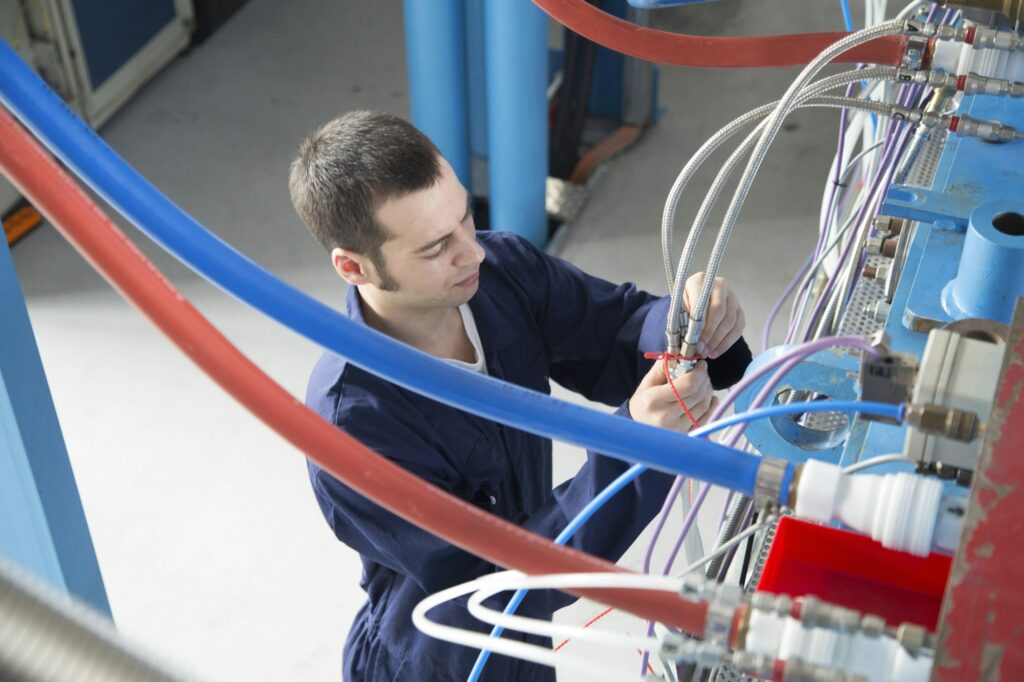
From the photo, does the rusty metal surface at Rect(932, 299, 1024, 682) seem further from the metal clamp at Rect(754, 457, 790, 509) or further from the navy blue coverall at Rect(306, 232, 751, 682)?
the navy blue coverall at Rect(306, 232, 751, 682)

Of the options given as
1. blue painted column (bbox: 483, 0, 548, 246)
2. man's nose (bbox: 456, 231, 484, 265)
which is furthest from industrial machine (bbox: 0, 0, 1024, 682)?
blue painted column (bbox: 483, 0, 548, 246)

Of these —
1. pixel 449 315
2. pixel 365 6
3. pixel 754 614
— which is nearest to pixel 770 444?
pixel 754 614

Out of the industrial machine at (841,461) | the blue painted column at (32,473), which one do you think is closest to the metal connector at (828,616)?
the industrial machine at (841,461)

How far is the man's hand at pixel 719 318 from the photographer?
1.31 meters

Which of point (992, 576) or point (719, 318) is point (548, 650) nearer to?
point (992, 576)

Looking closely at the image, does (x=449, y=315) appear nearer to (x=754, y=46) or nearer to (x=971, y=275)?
(x=754, y=46)

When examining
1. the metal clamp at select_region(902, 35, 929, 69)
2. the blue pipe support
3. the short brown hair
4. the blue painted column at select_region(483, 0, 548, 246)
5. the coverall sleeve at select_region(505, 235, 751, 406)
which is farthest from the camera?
the blue pipe support

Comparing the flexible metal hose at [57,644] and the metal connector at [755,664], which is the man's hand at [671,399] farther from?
the flexible metal hose at [57,644]

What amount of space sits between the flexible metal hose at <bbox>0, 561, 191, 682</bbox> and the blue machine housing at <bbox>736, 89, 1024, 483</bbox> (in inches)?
25.8

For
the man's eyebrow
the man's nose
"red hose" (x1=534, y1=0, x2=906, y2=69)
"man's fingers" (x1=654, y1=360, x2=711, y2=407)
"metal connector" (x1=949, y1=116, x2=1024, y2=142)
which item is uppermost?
"red hose" (x1=534, y1=0, x2=906, y2=69)

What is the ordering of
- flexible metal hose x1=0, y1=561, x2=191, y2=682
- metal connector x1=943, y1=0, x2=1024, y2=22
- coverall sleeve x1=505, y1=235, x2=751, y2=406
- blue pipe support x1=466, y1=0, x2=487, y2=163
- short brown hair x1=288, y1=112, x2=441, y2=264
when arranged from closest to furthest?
flexible metal hose x1=0, y1=561, x2=191, y2=682
metal connector x1=943, y1=0, x2=1024, y2=22
short brown hair x1=288, y1=112, x2=441, y2=264
coverall sleeve x1=505, y1=235, x2=751, y2=406
blue pipe support x1=466, y1=0, x2=487, y2=163

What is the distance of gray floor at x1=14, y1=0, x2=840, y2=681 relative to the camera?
2.34 meters

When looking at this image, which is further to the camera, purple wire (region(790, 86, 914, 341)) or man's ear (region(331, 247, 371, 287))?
man's ear (region(331, 247, 371, 287))

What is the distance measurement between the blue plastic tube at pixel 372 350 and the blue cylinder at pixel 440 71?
77.7 inches
